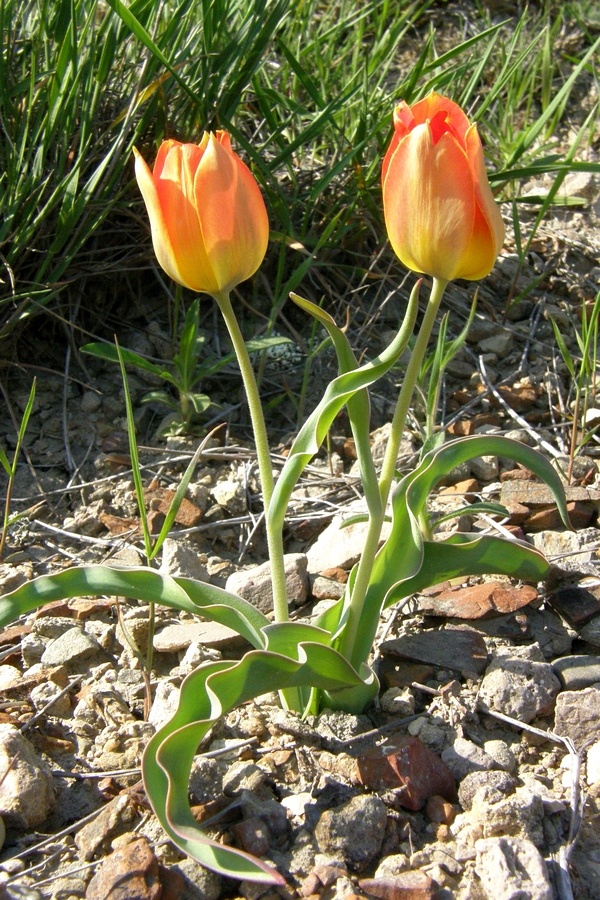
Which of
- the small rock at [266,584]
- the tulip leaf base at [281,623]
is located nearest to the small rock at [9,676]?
the tulip leaf base at [281,623]

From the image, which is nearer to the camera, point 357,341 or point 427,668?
point 427,668

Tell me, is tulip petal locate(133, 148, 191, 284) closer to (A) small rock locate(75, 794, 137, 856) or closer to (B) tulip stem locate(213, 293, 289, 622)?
(B) tulip stem locate(213, 293, 289, 622)

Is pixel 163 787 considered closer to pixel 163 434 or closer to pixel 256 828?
pixel 256 828

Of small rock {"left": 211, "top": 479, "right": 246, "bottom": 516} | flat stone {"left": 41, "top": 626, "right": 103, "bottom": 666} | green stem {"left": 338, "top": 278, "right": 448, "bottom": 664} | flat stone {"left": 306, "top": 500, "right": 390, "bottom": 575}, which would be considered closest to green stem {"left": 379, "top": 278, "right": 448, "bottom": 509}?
green stem {"left": 338, "top": 278, "right": 448, "bottom": 664}

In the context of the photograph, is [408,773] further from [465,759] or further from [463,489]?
[463,489]

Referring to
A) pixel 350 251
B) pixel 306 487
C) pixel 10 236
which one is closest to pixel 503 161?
pixel 350 251

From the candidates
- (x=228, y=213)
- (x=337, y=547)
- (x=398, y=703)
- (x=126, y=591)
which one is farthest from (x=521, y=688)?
(x=228, y=213)
